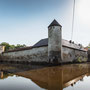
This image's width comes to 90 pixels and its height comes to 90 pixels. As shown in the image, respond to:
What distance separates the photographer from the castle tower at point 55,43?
15.5m

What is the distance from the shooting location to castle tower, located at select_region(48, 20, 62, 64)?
15.5 meters

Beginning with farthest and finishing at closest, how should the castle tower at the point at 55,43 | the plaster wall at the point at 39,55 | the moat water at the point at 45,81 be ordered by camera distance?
the plaster wall at the point at 39,55 < the castle tower at the point at 55,43 < the moat water at the point at 45,81

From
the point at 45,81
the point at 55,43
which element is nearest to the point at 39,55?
the point at 55,43

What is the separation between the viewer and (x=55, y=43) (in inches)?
633

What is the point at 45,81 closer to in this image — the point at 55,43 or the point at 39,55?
the point at 55,43

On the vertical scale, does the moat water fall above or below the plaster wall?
below

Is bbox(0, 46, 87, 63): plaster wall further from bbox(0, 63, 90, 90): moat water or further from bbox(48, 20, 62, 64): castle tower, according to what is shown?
bbox(0, 63, 90, 90): moat water

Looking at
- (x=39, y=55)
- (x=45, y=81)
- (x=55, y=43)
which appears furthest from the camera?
(x=39, y=55)

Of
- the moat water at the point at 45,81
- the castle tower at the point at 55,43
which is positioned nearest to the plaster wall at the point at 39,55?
the castle tower at the point at 55,43

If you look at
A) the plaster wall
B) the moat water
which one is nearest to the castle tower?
the plaster wall

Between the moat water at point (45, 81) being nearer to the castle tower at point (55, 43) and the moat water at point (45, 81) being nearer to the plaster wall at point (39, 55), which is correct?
the castle tower at point (55, 43)

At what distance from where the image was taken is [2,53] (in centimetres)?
2678

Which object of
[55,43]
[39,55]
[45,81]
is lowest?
[45,81]

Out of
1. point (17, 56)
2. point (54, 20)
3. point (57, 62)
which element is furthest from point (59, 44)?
point (17, 56)
